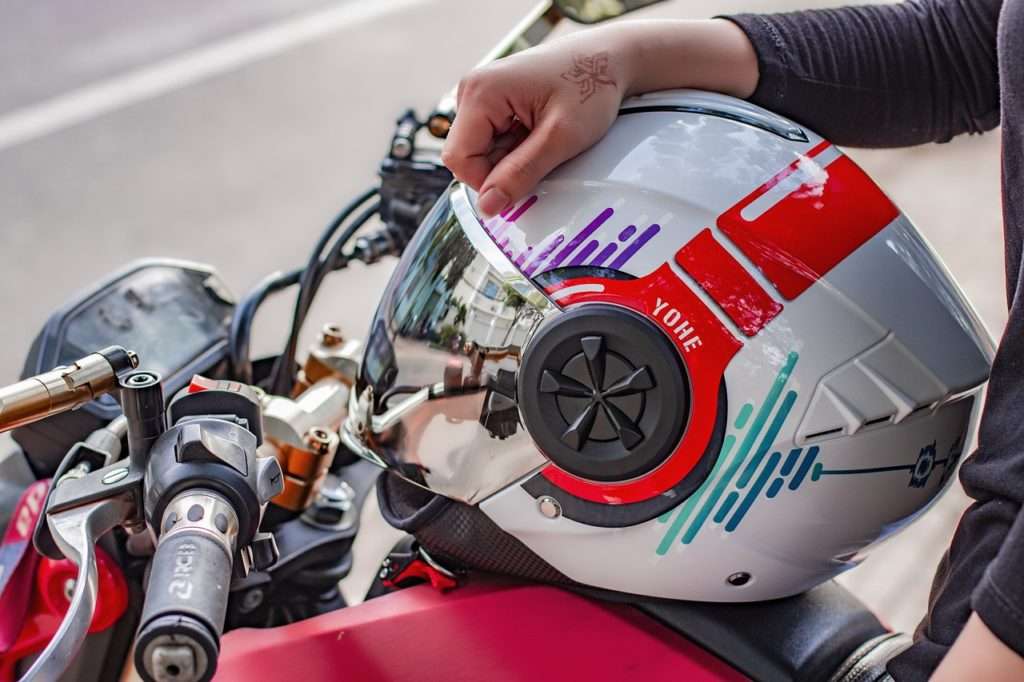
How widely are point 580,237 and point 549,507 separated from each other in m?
0.24

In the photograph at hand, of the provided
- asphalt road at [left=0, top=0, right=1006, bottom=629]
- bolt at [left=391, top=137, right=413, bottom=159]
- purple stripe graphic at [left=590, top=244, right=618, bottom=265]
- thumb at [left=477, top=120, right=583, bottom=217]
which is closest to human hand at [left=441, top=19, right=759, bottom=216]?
thumb at [left=477, top=120, right=583, bottom=217]

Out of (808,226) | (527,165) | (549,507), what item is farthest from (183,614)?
(808,226)

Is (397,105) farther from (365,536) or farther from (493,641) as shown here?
(493,641)

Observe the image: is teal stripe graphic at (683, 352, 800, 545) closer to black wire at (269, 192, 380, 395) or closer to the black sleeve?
the black sleeve

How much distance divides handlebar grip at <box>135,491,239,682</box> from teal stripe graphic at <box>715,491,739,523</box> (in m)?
0.42

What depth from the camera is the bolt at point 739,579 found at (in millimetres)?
1127

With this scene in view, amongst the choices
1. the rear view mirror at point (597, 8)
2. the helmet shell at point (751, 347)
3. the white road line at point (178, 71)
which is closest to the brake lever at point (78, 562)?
the helmet shell at point (751, 347)

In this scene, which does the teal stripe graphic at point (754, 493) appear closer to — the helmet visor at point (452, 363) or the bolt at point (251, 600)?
the helmet visor at point (452, 363)

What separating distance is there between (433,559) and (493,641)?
4.3 inches

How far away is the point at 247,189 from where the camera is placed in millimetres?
4578

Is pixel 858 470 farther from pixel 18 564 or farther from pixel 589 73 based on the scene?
pixel 18 564

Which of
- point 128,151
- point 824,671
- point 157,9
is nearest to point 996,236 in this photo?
point 128,151

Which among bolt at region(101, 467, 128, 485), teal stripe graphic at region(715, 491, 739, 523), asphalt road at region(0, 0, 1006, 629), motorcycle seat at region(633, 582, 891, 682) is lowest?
asphalt road at region(0, 0, 1006, 629)

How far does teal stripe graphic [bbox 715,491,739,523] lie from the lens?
108cm
